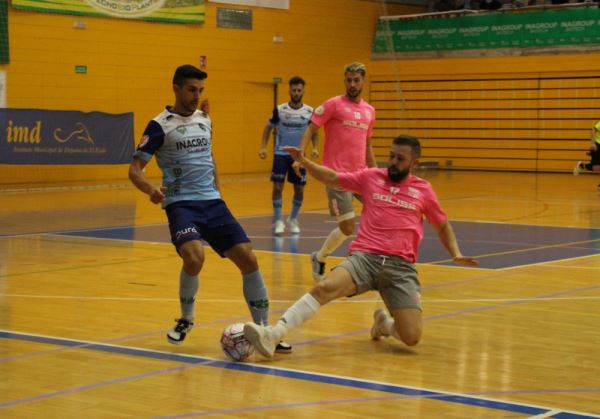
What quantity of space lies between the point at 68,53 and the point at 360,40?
11.2m

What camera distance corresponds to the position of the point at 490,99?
108ft

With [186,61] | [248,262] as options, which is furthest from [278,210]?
[186,61]

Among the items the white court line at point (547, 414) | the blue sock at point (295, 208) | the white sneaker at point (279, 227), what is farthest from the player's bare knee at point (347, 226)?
the white court line at point (547, 414)

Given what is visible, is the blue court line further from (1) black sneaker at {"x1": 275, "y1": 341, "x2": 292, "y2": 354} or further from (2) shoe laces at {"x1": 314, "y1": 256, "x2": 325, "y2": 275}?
(2) shoe laces at {"x1": 314, "y1": 256, "x2": 325, "y2": 275}

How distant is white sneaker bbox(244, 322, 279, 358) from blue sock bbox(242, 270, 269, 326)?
509 millimetres

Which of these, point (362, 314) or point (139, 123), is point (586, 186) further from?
point (362, 314)

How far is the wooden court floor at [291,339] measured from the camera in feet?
20.0

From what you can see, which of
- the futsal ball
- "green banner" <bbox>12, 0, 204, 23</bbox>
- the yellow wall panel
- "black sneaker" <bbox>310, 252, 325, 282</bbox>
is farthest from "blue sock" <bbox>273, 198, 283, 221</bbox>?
"green banner" <bbox>12, 0, 204, 23</bbox>

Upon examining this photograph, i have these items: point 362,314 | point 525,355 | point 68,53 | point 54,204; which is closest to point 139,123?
point 68,53

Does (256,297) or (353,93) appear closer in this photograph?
(256,297)

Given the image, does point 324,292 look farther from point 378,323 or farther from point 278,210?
point 278,210

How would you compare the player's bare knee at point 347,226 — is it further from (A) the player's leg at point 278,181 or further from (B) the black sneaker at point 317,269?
(A) the player's leg at point 278,181

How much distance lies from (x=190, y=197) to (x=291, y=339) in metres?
1.28

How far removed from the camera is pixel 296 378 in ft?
22.0
